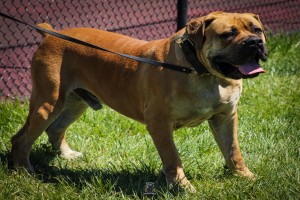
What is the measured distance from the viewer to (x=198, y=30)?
4.14m

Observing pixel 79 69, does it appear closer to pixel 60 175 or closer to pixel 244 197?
pixel 60 175

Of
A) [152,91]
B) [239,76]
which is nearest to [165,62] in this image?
[152,91]

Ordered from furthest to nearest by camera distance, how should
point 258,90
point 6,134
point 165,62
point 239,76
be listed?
point 258,90 → point 6,134 → point 165,62 → point 239,76

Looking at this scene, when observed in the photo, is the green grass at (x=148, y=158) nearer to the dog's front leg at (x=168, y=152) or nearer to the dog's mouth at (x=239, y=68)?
the dog's front leg at (x=168, y=152)

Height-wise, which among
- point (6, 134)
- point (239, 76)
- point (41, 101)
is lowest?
point (6, 134)

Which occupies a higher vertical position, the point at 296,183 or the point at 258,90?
the point at 296,183

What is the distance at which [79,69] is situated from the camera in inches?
192

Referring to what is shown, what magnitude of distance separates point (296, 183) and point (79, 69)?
2028mm

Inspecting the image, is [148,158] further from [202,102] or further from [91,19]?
[91,19]

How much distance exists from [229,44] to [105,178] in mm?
1537

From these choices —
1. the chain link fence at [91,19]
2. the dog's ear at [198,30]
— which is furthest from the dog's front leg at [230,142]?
the chain link fence at [91,19]

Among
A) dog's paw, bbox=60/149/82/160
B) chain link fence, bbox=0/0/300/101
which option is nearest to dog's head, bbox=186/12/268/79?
dog's paw, bbox=60/149/82/160

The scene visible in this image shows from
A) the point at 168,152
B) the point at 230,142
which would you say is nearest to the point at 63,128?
the point at 168,152

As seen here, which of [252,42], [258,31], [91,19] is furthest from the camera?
[91,19]
